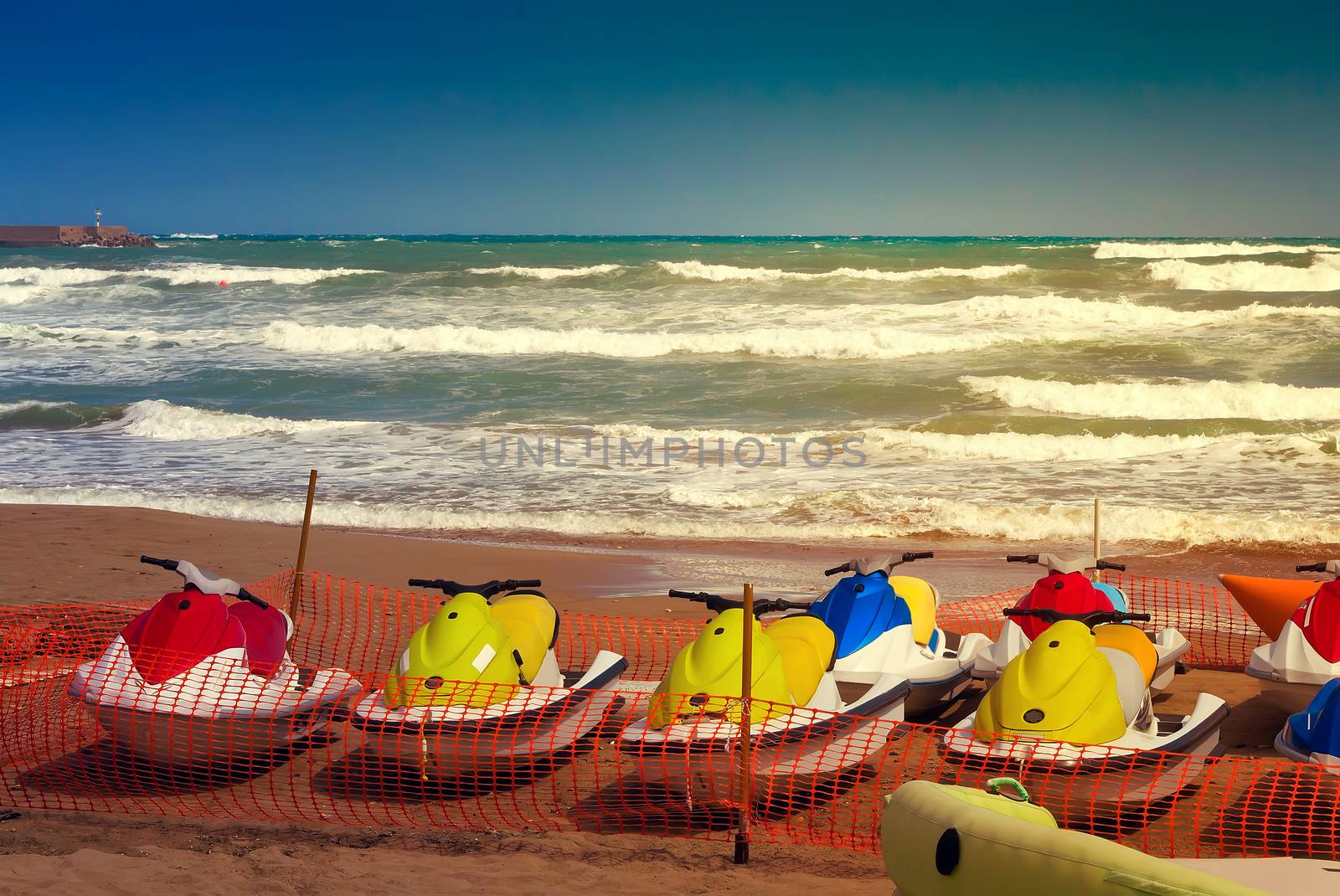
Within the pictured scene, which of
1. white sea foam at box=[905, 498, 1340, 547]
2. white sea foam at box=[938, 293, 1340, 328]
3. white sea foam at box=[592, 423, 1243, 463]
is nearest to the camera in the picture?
white sea foam at box=[905, 498, 1340, 547]

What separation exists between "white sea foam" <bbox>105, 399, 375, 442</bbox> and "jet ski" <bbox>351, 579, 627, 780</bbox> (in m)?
13.1

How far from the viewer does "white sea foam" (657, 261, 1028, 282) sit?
136 feet

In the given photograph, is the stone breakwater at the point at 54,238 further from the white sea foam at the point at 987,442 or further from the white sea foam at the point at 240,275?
the white sea foam at the point at 987,442

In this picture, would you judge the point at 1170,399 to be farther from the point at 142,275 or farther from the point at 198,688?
the point at 142,275

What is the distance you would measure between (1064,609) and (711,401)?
1450cm

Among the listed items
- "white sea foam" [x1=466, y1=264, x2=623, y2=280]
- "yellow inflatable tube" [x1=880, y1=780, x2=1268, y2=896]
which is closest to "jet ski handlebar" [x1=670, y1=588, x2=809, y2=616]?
"yellow inflatable tube" [x1=880, y1=780, x2=1268, y2=896]

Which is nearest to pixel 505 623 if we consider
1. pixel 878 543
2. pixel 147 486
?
pixel 878 543

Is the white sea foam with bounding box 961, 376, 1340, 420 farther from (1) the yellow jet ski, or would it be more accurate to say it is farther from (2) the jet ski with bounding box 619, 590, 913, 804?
(1) the yellow jet ski

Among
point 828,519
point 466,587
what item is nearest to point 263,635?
point 466,587

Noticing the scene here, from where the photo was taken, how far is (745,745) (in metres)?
4.73

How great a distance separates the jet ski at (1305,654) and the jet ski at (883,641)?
149 centimetres

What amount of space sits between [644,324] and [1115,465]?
17.9 metres

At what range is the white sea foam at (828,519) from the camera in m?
11.4

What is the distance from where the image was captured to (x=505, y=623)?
20.1ft
